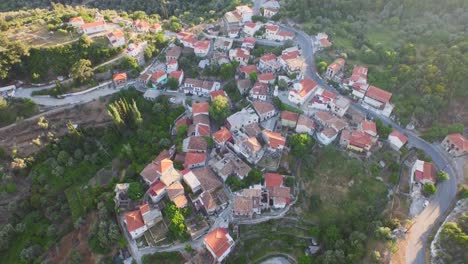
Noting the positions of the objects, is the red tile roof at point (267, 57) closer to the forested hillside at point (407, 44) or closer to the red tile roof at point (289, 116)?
the forested hillside at point (407, 44)

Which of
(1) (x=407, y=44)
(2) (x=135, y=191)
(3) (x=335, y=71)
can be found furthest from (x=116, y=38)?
(1) (x=407, y=44)

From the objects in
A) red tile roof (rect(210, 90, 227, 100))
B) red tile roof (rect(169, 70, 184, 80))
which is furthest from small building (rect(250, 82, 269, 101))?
red tile roof (rect(169, 70, 184, 80))

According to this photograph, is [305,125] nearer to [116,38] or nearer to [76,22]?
[116,38]

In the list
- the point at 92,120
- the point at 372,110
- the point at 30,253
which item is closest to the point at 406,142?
the point at 372,110

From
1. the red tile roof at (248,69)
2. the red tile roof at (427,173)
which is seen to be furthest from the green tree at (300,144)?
the red tile roof at (248,69)

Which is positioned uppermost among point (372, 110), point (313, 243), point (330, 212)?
point (372, 110)

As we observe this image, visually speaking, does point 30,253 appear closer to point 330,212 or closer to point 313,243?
point 313,243

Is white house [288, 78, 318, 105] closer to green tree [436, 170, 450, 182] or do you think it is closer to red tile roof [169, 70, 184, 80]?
red tile roof [169, 70, 184, 80]
